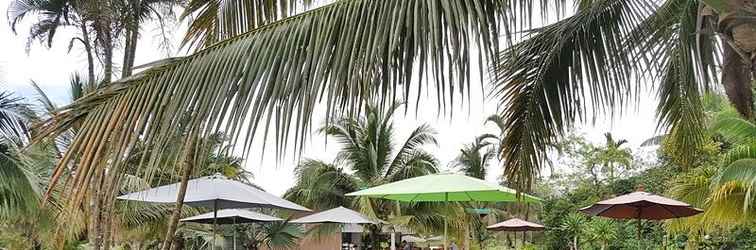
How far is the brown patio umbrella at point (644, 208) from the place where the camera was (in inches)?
334

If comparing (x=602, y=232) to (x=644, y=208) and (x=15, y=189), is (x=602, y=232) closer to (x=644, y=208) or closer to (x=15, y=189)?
(x=644, y=208)

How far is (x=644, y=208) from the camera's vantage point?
30.3 ft

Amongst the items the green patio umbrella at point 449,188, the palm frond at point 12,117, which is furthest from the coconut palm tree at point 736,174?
the palm frond at point 12,117

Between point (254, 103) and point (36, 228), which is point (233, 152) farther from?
point (36, 228)

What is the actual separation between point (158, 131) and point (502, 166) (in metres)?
2.57

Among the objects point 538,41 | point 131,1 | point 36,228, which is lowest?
point 36,228

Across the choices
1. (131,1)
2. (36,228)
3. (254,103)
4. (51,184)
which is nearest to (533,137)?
(254,103)

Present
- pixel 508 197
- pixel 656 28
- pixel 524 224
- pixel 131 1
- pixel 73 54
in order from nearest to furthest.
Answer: pixel 656 28
pixel 131 1
pixel 508 197
pixel 73 54
pixel 524 224

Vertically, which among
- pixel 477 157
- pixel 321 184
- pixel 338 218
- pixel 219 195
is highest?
pixel 477 157

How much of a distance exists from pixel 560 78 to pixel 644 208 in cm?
619

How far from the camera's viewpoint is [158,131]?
1901 millimetres

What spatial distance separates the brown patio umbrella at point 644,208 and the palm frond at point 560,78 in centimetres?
508

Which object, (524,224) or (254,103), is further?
(524,224)

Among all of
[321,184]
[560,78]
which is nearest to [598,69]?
[560,78]
